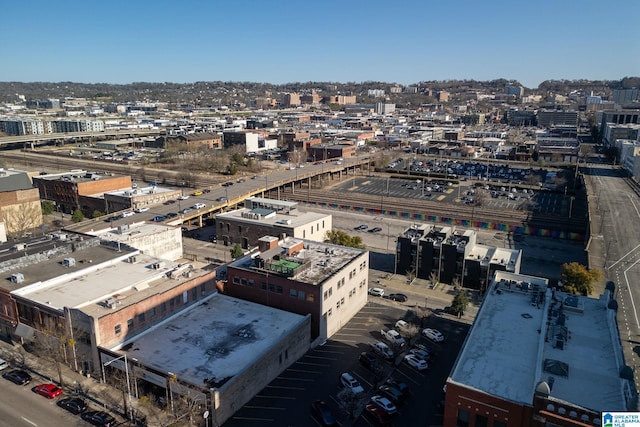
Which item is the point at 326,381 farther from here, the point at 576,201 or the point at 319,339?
the point at 576,201

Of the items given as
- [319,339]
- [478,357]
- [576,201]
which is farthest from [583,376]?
[576,201]

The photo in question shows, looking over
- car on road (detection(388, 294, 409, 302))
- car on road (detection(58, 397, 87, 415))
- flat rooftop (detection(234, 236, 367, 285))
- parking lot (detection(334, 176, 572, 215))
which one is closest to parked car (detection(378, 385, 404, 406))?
flat rooftop (detection(234, 236, 367, 285))

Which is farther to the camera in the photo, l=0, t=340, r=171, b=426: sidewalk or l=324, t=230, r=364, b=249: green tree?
l=324, t=230, r=364, b=249: green tree

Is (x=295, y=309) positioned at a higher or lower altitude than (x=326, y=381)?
higher

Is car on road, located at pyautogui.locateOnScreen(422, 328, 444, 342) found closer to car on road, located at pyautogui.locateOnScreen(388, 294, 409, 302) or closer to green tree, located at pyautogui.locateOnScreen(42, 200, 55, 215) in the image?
car on road, located at pyautogui.locateOnScreen(388, 294, 409, 302)

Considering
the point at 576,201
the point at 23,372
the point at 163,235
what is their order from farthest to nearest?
the point at 576,201
the point at 163,235
the point at 23,372

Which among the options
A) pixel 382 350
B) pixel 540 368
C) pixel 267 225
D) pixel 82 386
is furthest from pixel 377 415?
pixel 267 225

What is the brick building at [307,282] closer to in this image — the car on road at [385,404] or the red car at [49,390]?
the car on road at [385,404]
